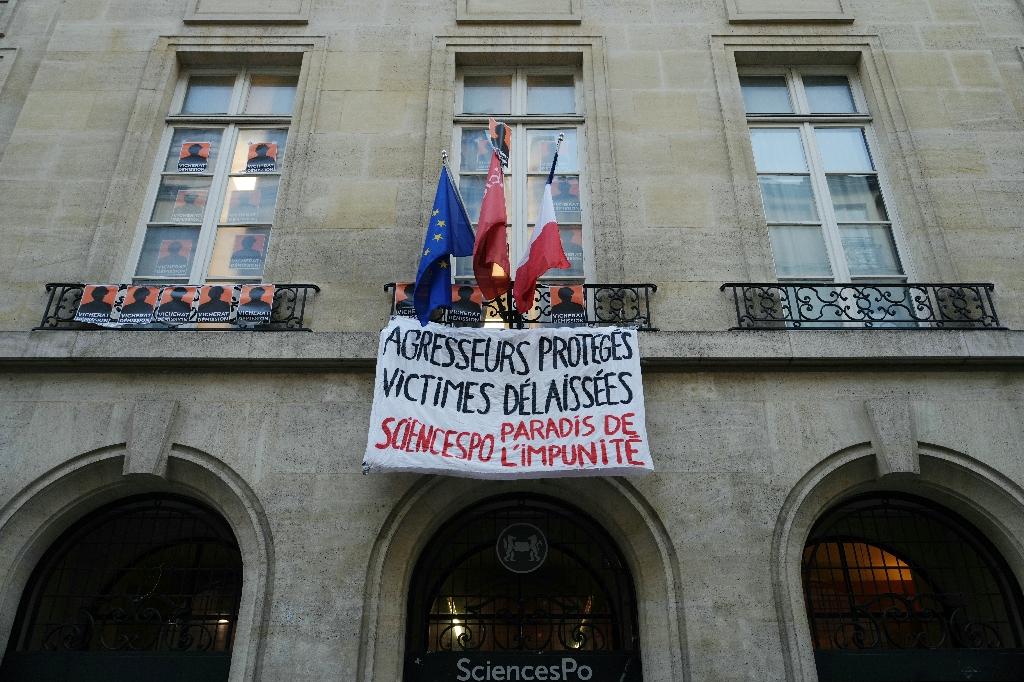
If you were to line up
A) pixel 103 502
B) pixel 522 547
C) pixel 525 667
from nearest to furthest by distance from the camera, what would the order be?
1. pixel 525 667
2. pixel 522 547
3. pixel 103 502

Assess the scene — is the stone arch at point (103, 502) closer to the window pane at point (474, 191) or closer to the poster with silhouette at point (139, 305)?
the poster with silhouette at point (139, 305)

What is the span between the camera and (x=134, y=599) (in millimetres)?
6117

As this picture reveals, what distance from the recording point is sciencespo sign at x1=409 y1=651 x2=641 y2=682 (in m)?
5.66

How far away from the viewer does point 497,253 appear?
19.9 ft

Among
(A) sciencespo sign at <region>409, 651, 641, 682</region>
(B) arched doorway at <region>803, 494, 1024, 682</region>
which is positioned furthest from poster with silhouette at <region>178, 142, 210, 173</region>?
(B) arched doorway at <region>803, 494, 1024, 682</region>

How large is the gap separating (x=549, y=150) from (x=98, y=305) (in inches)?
183

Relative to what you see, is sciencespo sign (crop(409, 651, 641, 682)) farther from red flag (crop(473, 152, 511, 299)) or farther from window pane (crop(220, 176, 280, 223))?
window pane (crop(220, 176, 280, 223))

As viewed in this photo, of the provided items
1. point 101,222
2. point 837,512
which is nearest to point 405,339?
point 101,222

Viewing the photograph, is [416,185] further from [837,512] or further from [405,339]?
[837,512]

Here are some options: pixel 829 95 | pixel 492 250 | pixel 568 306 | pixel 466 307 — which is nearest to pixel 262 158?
pixel 466 307

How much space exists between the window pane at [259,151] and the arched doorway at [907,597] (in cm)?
633

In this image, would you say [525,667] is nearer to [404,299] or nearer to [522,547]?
[522,547]

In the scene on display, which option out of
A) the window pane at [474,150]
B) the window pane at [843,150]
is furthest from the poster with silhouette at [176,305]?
the window pane at [843,150]

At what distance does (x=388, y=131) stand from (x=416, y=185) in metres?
0.79
